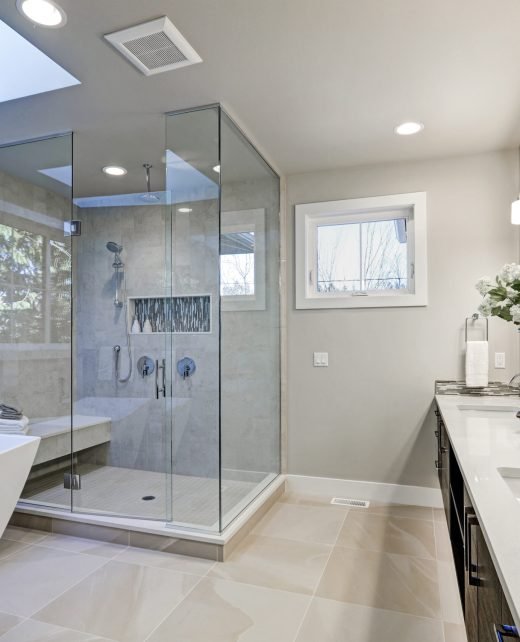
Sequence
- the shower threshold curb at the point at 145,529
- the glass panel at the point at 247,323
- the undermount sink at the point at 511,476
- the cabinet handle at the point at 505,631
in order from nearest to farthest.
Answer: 1. the cabinet handle at the point at 505,631
2. the undermount sink at the point at 511,476
3. the shower threshold curb at the point at 145,529
4. the glass panel at the point at 247,323

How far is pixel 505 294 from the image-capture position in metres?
2.38

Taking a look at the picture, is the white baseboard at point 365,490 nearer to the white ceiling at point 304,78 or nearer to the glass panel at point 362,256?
the glass panel at point 362,256

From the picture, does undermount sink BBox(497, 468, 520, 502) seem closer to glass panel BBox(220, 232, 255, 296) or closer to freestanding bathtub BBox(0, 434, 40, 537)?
glass panel BBox(220, 232, 255, 296)

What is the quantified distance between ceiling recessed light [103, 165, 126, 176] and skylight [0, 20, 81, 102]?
3.40ft

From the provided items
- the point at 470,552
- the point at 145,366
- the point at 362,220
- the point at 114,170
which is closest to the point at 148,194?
the point at 114,170

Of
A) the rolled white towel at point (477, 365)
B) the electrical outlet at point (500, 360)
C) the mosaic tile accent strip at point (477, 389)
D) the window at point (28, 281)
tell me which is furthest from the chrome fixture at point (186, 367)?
the electrical outlet at point (500, 360)

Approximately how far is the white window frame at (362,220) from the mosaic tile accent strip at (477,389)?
62 centimetres

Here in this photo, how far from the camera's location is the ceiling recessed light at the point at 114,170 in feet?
12.1

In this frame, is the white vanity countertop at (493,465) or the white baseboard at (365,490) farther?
the white baseboard at (365,490)

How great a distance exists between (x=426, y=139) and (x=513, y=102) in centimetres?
60

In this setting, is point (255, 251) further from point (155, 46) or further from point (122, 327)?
point (122, 327)

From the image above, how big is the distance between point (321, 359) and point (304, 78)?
207cm

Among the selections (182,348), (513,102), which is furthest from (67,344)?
(513,102)

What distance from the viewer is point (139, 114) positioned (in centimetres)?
288
